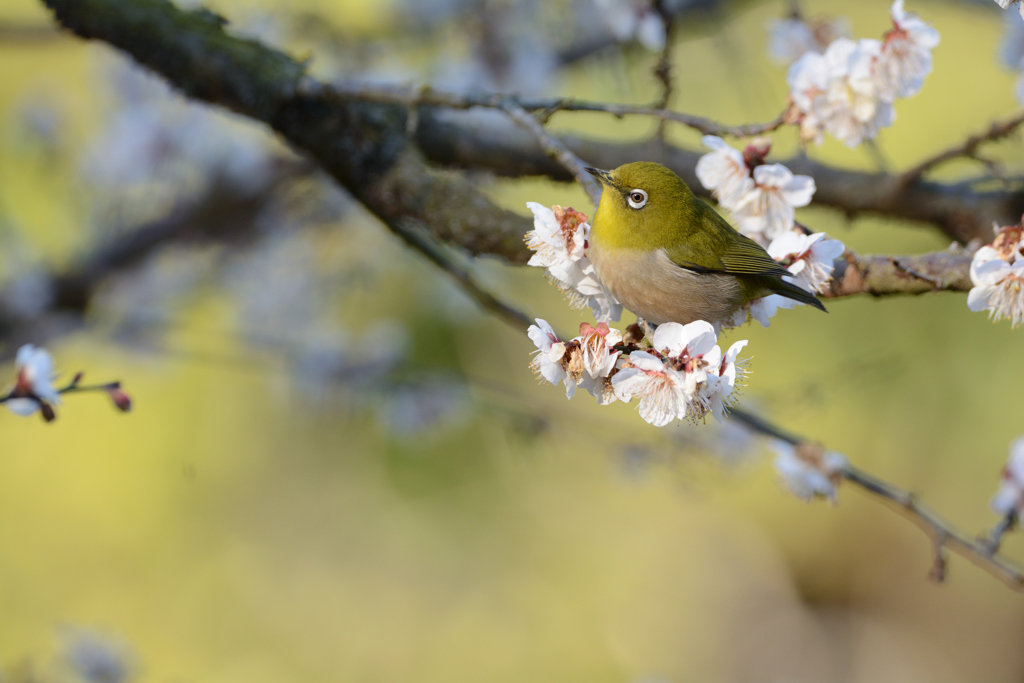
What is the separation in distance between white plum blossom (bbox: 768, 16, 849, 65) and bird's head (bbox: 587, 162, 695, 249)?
141cm

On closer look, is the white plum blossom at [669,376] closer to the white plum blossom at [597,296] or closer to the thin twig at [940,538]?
the white plum blossom at [597,296]

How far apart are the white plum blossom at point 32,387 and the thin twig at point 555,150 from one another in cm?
100

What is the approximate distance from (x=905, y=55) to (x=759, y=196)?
0.49m

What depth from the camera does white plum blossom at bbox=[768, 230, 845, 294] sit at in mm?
1328

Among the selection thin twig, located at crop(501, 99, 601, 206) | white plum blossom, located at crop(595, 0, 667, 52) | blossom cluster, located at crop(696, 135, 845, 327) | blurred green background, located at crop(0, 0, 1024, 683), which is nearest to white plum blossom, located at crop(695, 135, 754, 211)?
blossom cluster, located at crop(696, 135, 845, 327)

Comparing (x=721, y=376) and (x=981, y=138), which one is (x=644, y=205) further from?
(x=981, y=138)

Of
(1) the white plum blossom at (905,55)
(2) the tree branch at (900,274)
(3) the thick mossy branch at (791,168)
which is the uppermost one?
(3) the thick mossy branch at (791,168)

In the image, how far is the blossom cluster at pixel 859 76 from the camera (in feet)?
5.17

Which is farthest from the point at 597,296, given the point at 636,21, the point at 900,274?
the point at 636,21

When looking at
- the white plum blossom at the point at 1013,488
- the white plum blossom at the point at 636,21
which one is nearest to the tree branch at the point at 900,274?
the white plum blossom at the point at 1013,488

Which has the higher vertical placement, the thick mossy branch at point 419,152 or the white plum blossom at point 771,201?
the thick mossy branch at point 419,152

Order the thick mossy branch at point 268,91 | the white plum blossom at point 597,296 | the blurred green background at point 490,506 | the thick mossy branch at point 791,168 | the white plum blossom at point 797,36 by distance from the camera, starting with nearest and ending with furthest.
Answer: the white plum blossom at point 597,296
the thick mossy branch at point 268,91
the thick mossy branch at point 791,168
the white plum blossom at point 797,36
the blurred green background at point 490,506

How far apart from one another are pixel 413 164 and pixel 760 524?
18.2 feet

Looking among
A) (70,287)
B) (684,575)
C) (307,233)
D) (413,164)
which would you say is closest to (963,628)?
(684,575)
